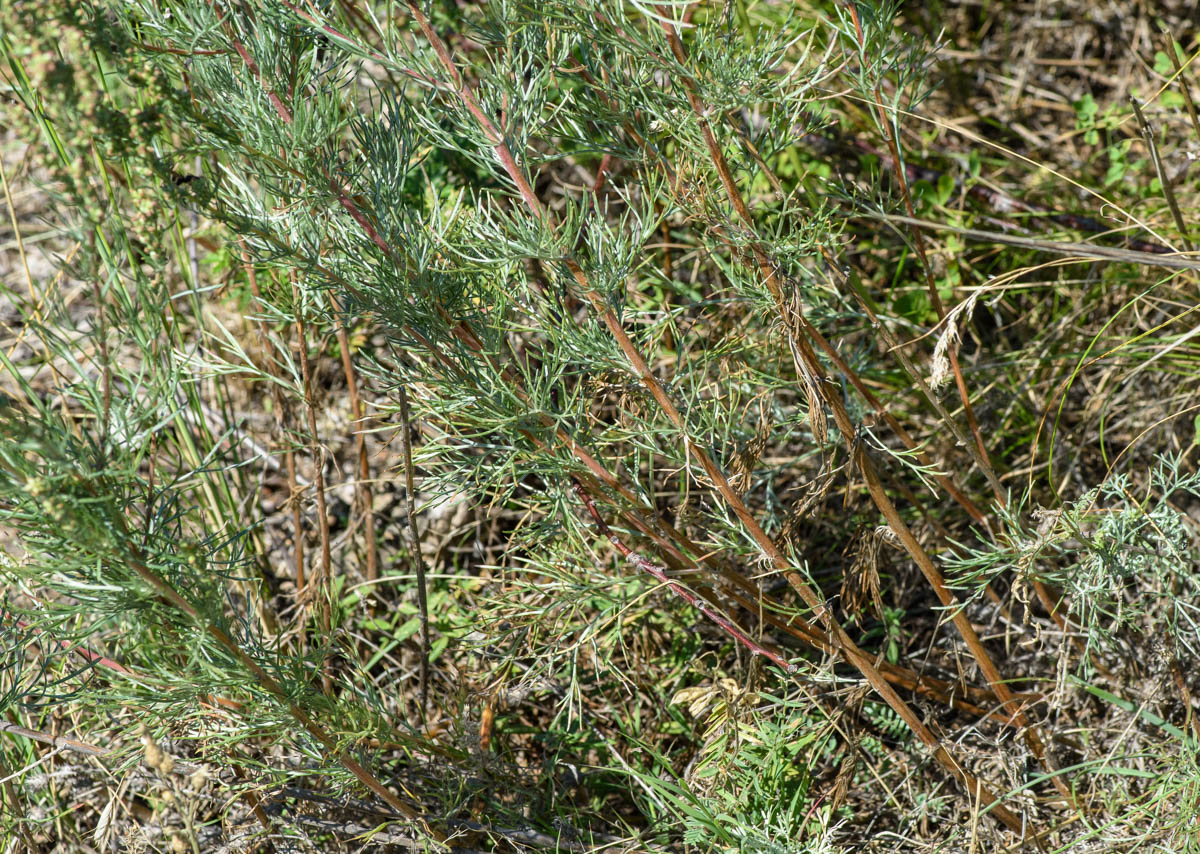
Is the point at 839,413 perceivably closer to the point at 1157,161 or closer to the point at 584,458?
the point at 584,458

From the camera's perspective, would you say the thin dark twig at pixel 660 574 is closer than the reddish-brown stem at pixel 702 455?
No

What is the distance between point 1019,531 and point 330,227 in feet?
3.58

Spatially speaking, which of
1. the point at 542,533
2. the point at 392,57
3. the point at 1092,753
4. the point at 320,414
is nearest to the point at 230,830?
A: the point at 542,533

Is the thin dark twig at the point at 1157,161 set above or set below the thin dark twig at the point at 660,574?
above

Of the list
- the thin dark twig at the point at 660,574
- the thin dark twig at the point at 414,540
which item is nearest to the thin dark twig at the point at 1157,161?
the thin dark twig at the point at 660,574

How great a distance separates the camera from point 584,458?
135 centimetres

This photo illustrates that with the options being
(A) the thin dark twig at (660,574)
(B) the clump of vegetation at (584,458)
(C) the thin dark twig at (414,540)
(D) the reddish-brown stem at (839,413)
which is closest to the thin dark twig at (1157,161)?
(B) the clump of vegetation at (584,458)

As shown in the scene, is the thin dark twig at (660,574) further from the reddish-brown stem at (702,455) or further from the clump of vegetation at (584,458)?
the reddish-brown stem at (702,455)

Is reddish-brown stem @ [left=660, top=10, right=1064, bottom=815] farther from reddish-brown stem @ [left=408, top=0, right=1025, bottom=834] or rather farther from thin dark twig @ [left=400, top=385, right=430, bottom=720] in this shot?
thin dark twig @ [left=400, top=385, right=430, bottom=720]

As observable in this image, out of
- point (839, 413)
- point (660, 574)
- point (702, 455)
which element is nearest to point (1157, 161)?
point (839, 413)

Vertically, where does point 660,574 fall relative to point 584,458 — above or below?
below

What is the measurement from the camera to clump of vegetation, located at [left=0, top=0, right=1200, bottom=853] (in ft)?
4.08

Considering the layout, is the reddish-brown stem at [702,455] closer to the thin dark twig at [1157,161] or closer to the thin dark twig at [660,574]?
the thin dark twig at [660,574]

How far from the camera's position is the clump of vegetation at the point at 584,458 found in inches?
49.0
